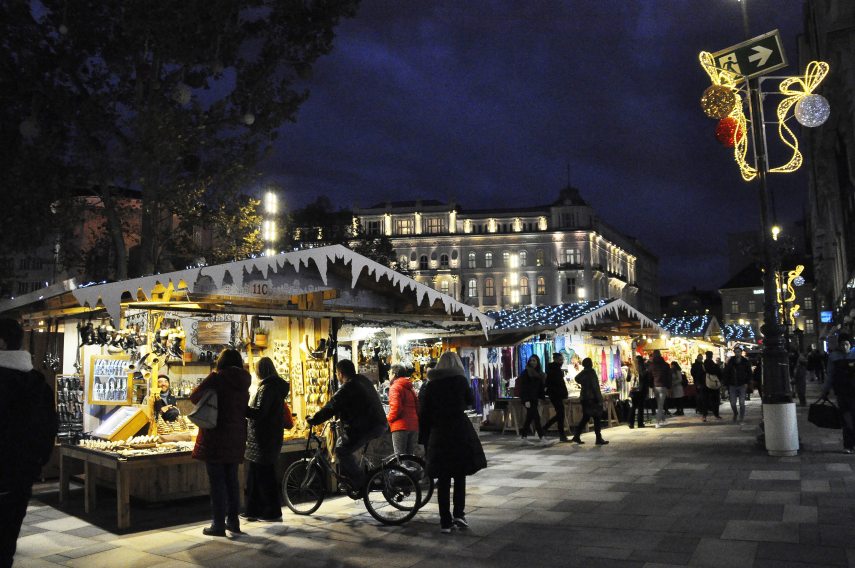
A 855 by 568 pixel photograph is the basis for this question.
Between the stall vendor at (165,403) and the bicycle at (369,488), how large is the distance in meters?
1.89

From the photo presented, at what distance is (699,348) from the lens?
3002 cm

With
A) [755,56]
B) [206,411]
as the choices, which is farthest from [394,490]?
[755,56]

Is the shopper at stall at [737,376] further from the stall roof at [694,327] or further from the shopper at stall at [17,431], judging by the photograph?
the shopper at stall at [17,431]

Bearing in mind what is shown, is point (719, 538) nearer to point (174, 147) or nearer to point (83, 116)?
point (174, 147)

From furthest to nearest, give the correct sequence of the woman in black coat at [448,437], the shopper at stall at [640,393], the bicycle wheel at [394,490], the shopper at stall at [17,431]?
the shopper at stall at [640,393] → the bicycle wheel at [394,490] → the woman in black coat at [448,437] → the shopper at stall at [17,431]

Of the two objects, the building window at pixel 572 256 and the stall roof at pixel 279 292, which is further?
the building window at pixel 572 256

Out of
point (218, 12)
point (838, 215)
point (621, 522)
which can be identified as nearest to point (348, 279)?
point (621, 522)

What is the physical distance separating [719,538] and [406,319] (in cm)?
549

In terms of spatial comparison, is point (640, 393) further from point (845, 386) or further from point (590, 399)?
point (845, 386)

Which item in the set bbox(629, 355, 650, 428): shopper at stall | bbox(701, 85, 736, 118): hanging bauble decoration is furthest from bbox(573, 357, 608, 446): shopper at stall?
bbox(701, 85, 736, 118): hanging bauble decoration

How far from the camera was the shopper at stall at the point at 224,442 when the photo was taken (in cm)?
665

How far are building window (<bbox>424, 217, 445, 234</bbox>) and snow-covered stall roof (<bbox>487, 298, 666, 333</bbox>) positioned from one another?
55193mm

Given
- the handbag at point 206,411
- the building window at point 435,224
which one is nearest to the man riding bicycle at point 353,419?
the handbag at point 206,411

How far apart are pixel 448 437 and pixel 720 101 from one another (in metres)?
8.03
